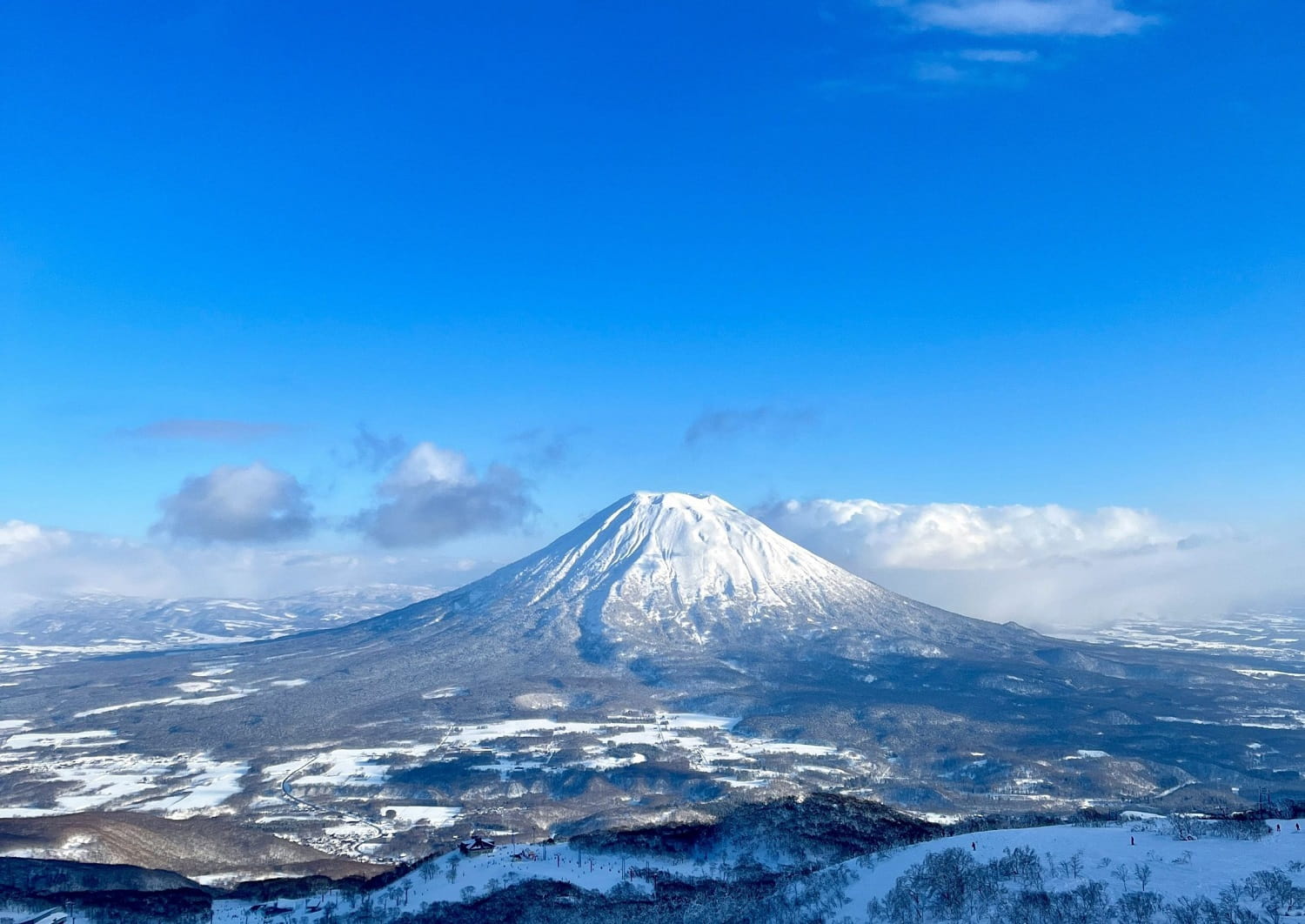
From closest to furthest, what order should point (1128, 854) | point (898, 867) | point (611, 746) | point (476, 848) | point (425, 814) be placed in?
point (1128, 854), point (898, 867), point (476, 848), point (425, 814), point (611, 746)

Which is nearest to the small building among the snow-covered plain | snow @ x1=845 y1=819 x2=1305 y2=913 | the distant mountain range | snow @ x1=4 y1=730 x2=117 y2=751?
the snow-covered plain

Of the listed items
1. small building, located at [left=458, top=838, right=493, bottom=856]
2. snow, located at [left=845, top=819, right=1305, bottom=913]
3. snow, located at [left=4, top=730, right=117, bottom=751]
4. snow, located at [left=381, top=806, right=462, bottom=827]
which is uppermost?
snow, located at [left=845, top=819, right=1305, bottom=913]

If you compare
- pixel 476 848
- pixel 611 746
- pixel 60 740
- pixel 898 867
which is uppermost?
pixel 898 867

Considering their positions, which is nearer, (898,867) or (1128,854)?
(1128,854)

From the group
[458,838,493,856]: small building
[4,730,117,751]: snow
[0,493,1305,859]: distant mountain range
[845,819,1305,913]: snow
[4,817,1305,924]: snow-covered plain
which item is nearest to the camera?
[845,819,1305,913]: snow

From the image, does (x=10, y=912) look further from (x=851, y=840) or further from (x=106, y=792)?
(x=106, y=792)

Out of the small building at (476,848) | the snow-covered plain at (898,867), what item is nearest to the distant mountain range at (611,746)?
the small building at (476,848)

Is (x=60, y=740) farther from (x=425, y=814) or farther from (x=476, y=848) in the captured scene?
(x=476, y=848)

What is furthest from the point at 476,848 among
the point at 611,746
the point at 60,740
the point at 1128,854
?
the point at 60,740

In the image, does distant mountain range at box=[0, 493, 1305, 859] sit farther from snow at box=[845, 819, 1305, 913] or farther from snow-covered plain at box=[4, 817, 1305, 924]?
snow at box=[845, 819, 1305, 913]

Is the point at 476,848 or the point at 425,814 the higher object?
the point at 476,848

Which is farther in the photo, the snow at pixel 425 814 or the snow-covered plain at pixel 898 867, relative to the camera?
the snow at pixel 425 814

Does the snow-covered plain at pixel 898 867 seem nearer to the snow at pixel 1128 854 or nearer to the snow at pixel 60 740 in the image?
the snow at pixel 1128 854
